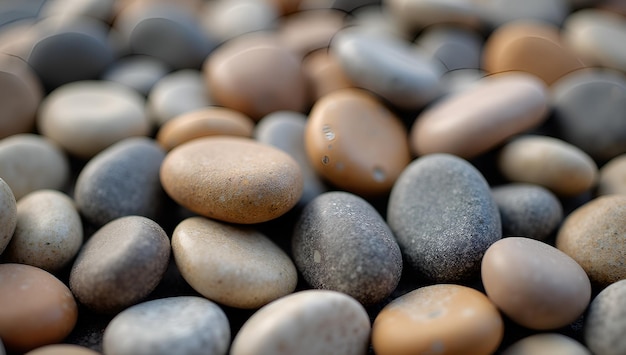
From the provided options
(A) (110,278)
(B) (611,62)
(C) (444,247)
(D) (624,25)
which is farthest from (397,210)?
(D) (624,25)

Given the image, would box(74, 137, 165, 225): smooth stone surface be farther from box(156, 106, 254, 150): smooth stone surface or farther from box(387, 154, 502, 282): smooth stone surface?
box(387, 154, 502, 282): smooth stone surface

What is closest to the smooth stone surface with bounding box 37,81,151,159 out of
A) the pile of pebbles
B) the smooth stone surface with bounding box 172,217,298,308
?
the pile of pebbles

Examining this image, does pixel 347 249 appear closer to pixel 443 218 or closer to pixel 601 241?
pixel 443 218

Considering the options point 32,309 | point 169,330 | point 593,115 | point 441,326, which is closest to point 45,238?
point 32,309

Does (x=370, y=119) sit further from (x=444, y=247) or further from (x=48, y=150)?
(x=48, y=150)

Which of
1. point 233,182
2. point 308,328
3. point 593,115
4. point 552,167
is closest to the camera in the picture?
point 308,328

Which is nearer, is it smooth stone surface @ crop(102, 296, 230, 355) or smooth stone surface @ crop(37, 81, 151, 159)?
smooth stone surface @ crop(102, 296, 230, 355)
